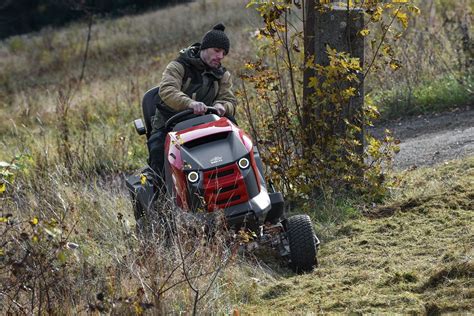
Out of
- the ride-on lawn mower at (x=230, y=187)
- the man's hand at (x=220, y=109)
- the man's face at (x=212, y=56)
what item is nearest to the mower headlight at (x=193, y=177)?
the ride-on lawn mower at (x=230, y=187)

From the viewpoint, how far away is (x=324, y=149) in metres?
7.23

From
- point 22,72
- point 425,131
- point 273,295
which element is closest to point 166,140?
point 273,295

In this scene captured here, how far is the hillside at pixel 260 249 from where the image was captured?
15.6ft

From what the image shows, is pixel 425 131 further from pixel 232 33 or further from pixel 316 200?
pixel 232 33

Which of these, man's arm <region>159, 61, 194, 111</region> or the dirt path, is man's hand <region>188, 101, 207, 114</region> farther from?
the dirt path

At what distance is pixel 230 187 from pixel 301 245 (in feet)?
2.06

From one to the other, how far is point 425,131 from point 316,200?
3.31m

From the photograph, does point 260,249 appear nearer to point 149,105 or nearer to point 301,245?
point 301,245

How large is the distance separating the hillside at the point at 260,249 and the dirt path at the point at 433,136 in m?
0.03

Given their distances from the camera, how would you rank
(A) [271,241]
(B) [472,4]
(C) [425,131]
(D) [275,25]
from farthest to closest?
(B) [472,4]
(C) [425,131]
(D) [275,25]
(A) [271,241]

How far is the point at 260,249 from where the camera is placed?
243 inches

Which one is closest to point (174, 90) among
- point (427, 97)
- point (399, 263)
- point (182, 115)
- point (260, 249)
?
point (182, 115)

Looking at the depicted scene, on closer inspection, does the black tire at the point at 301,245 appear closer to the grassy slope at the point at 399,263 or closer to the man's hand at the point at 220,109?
the grassy slope at the point at 399,263

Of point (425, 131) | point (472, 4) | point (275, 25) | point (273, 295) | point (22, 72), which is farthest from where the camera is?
point (22, 72)
